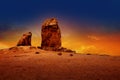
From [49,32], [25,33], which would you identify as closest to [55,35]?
[49,32]

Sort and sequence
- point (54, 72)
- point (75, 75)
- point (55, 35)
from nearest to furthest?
point (75, 75) → point (54, 72) → point (55, 35)

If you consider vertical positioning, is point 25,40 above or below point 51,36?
below

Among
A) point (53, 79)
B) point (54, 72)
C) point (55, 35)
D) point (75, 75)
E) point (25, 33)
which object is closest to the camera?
point (53, 79)

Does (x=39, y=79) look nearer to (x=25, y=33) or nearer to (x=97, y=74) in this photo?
(x=97, y=74)

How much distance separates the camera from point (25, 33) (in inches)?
2270

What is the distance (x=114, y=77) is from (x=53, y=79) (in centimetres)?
458

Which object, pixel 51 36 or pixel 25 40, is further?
pixel 25 40

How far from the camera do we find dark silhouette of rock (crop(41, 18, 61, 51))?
53.9m

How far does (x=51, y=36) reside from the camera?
54219mm

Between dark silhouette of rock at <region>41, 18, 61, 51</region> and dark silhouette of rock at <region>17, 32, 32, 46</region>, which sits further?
dark silhouette of rock at <region>17, 32, 32, 46</region>

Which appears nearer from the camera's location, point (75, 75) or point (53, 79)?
point (53, 79)

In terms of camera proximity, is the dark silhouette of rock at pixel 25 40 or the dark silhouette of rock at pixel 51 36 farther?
the dark silhouette of rock at pixel 25 40

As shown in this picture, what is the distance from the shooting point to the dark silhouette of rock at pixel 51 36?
177ft

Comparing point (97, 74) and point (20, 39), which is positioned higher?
point (20, 39)
